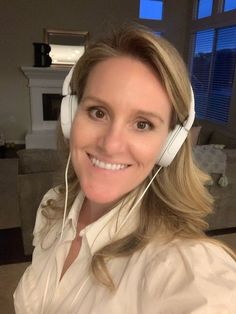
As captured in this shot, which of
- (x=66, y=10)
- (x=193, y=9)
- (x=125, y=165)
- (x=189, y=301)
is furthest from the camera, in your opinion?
(x=193, y=9)

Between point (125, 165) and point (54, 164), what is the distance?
138cm

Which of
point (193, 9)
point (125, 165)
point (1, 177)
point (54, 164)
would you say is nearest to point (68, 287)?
point (125, 165)

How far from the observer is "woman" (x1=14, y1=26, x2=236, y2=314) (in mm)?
559

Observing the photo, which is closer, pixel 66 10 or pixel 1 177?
pixel 1 177

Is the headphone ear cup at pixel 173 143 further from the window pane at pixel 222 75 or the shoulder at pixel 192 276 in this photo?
the window pane at pixel 222 75

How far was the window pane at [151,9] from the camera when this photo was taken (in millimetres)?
5309

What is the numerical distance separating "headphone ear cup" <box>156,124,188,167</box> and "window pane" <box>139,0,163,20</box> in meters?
5.22

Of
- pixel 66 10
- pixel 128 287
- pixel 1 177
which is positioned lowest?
pixel 1 177

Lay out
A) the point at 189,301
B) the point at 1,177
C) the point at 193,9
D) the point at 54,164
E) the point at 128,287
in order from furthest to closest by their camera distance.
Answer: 1. the point at 193,9
2. the point at 1,177
3. the point at 54,164
4. the point at 128,287
5. the point at 189,301

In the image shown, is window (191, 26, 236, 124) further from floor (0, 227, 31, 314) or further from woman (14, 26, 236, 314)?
woman (14, 26, 236, 314)

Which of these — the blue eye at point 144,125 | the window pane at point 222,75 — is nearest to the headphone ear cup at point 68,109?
the blue eye at point 144,125

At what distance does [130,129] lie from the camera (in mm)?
682

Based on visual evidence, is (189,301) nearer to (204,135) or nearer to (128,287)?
(128,287)

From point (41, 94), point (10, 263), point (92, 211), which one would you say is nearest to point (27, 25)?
point (41, 94)
